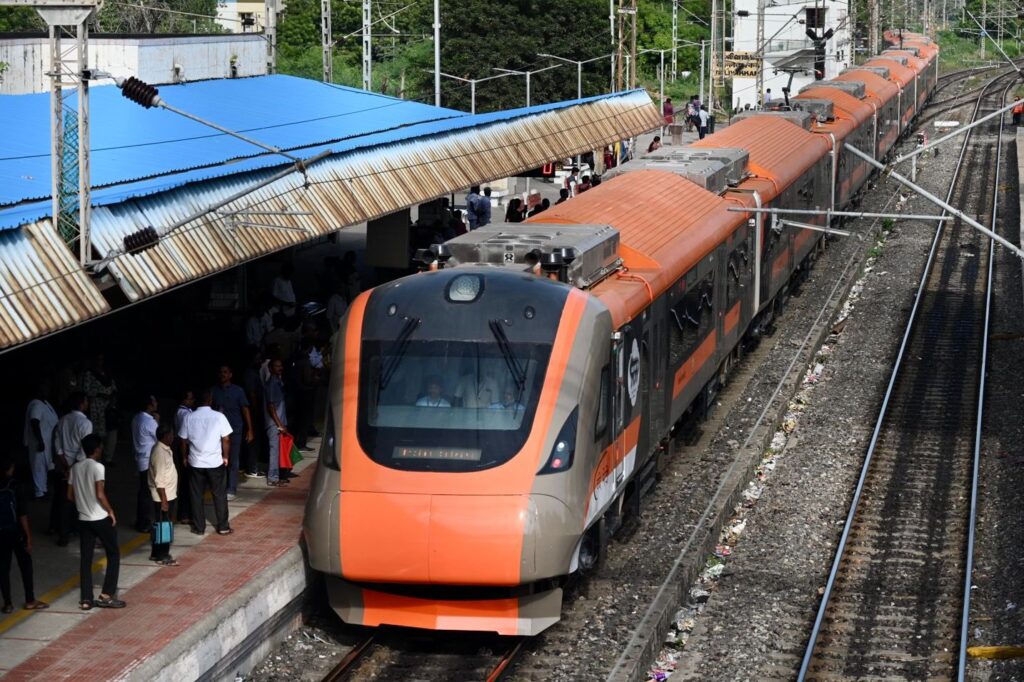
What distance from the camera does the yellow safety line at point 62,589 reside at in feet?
39.2

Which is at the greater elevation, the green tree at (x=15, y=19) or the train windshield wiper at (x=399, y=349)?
the green tree at (x=15, y=19)

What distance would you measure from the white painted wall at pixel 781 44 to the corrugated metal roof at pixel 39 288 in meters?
60.0

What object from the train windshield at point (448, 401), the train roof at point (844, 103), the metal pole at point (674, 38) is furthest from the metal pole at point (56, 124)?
the metal pole at point (674, 38)

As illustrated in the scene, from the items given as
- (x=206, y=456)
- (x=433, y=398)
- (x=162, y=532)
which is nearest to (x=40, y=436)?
(x=206, y=456)

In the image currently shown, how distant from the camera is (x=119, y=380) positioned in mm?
20250

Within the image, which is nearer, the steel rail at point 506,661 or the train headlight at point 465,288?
the steel rail at point 506,661

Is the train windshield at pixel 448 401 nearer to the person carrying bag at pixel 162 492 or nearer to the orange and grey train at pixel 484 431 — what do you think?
the orange and grey train at pixel 484 431

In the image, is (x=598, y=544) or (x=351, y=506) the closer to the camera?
(x=351, y=506)

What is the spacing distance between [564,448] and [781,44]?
6568 cm

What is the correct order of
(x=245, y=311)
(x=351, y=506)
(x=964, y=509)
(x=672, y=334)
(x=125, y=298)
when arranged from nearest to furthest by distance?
1. (x=351, y=506)
2. (x=125, y=298)
3. (x=672, y=334)
4. (x=964, y=509)
5. (x=245, y=311)

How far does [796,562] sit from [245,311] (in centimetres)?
1037

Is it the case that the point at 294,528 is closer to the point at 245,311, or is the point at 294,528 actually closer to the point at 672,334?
the point at 672,334

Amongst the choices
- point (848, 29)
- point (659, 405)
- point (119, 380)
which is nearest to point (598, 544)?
point (659, 405)

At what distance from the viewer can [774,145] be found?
82.3 ft
